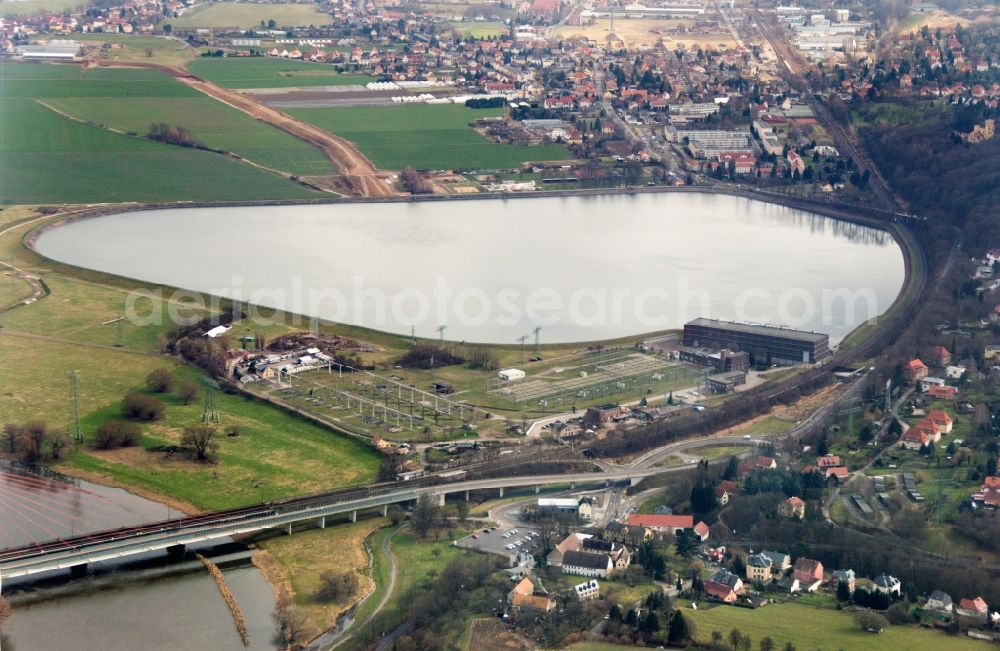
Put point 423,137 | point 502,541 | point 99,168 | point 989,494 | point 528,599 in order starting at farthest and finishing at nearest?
point 423,137
point 99,168
point 989,494
point 502,541
point 528,599

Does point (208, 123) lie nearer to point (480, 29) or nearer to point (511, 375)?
point (480, 29)

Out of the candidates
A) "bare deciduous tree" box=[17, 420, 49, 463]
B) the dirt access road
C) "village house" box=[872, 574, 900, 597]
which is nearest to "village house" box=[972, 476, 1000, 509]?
"village house" box=[872, 574, 900, 597]

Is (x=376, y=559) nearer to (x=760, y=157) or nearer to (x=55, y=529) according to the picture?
(x=55, y=529)

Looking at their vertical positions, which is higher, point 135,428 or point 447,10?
point 447,10

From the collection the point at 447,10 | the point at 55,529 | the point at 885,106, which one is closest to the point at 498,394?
the point at 55,529

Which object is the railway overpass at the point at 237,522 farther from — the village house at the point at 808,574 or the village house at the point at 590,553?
the village house at the point at 808,574

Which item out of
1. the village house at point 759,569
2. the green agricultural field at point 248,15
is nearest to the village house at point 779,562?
the village house at point 759,569

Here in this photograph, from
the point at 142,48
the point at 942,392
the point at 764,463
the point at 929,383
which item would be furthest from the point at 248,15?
the point at 764,463
